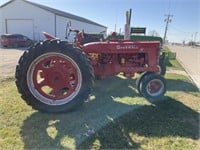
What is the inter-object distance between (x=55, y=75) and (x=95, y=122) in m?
1.20

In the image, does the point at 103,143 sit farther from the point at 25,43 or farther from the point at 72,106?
the point at 25,43

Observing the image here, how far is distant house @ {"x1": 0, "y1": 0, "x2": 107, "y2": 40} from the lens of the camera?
30078 millimetres

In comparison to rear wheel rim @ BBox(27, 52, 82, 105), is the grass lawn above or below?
below

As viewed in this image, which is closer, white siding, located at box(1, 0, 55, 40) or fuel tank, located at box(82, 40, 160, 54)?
fuel tank, located at box(82, 40, 160, 54)

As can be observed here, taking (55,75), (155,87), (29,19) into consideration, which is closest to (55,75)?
(55,75)

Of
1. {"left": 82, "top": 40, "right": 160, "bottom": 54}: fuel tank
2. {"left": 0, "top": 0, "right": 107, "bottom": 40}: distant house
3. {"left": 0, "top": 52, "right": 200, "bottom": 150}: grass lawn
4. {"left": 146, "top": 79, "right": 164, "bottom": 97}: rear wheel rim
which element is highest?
{"left": 0, "top": 0, "right": 107, "bottom": 40}: distant house

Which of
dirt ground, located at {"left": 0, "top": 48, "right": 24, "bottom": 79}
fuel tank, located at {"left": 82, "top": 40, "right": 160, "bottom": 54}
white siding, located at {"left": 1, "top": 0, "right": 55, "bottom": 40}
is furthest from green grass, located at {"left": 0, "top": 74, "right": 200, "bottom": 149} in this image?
white siding, located at {"left": 1, "top": 0, "right": 55, "bottom": 40}

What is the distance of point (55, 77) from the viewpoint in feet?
14.8

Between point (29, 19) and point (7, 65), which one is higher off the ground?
point (29, 19)

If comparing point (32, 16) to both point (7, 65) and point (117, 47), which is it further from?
point (117, 47)

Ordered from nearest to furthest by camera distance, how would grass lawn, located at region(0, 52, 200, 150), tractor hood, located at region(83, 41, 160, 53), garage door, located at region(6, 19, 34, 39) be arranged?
grass lawn, located at region(0, 52, 200, 150), tractor hood, located at region(83, 41, 160, 53), garage door, located at region(6, 19, 34, 39)

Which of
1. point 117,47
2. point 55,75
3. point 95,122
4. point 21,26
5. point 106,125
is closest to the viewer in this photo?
point 106,125

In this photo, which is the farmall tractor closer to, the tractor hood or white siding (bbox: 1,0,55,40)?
the tractor hood

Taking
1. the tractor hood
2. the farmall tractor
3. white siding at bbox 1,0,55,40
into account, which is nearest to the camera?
the farmall tractor
